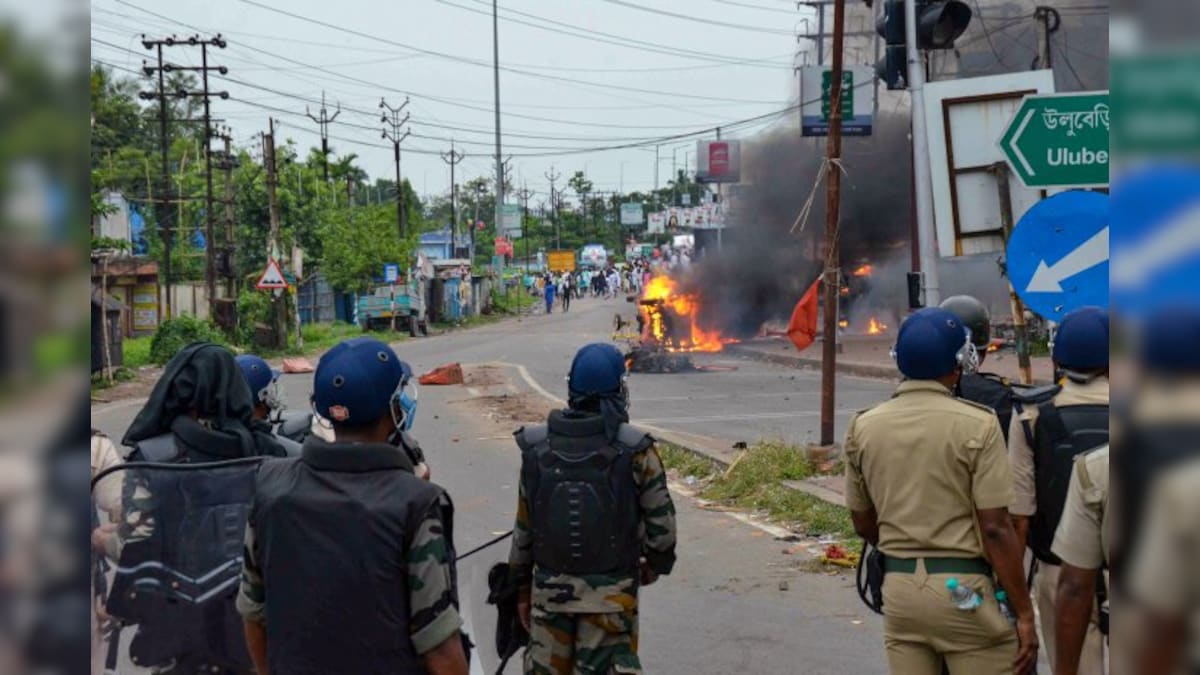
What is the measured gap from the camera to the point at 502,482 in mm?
12922

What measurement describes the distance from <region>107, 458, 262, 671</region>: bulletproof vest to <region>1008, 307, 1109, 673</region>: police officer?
2.38m

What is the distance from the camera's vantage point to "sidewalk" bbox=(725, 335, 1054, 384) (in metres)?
23.0

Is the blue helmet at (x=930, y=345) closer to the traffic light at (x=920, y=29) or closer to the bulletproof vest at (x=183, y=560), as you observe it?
the bulletproof vest at (x=183, y=560)

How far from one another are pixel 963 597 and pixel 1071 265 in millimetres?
1463

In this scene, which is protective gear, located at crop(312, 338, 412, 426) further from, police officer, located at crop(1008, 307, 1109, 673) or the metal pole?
the metal pole

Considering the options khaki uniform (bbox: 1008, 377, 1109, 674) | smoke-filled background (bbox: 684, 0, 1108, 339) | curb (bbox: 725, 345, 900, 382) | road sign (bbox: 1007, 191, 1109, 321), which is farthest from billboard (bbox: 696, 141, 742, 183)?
khaki uniform (bbox: 1008, 377, 1109, 674)

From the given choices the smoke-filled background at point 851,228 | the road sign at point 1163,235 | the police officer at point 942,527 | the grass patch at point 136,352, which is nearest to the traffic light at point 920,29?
the police officer at point 942,527

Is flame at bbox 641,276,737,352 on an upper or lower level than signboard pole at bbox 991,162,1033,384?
lower

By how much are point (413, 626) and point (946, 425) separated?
1.72 meters

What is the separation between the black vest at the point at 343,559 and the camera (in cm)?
310

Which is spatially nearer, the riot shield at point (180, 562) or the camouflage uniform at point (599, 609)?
the riot shield at point (180, 562)

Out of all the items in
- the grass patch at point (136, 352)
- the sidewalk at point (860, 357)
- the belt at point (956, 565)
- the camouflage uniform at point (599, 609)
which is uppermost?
the belt at point (956, 565)

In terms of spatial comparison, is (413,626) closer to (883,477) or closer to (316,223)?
(883,477)

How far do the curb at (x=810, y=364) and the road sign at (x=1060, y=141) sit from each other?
16.8 m
